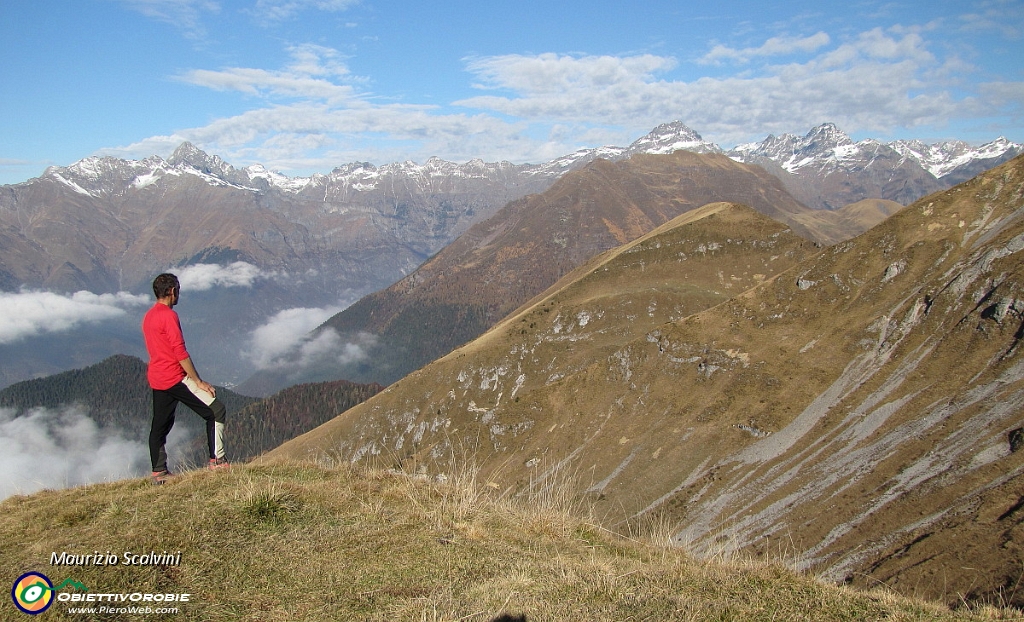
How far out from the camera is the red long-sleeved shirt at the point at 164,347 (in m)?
11.2

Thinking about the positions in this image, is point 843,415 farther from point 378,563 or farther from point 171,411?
point 171,411

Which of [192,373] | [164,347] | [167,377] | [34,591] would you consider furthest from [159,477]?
[34,591]

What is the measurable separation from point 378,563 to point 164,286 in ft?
23.9

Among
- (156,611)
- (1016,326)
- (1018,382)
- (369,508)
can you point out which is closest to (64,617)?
(156,611)

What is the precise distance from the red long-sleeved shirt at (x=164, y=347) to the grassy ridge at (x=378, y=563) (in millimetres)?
2011

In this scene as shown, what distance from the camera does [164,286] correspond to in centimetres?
1159

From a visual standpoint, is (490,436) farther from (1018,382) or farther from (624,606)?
(624,606)

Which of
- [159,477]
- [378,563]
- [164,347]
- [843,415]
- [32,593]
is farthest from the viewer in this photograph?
[843,415]

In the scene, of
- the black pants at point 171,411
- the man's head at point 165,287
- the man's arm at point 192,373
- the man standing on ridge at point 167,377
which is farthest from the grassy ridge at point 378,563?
the man's head at point 165,287

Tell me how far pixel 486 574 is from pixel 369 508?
289 centimetres

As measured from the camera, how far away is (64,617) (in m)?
6.35

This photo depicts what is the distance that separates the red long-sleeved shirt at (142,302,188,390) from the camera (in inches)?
441

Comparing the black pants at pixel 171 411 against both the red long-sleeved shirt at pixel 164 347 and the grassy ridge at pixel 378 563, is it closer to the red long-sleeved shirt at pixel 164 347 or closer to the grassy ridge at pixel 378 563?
the red long-sleeved shirt at pixel 164 347

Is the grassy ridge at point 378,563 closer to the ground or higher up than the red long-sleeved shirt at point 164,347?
closer to the ground
